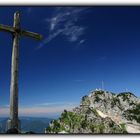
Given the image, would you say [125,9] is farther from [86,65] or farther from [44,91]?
[44,91]

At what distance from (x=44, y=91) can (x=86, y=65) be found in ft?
2.22

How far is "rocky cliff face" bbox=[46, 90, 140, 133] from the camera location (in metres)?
4.35

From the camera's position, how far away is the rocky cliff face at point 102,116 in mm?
4352

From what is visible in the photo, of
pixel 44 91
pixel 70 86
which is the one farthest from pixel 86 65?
pixel 44 91

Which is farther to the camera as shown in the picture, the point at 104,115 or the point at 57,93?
the point at 104,115

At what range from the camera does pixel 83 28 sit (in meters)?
4.44

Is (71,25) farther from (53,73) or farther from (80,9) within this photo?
(53,73)

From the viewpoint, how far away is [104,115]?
188 inches

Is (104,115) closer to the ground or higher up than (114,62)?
closer to the ground

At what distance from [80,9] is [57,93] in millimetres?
1184

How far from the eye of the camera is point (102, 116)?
467 cm

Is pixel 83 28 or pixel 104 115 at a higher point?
pixel 83 28

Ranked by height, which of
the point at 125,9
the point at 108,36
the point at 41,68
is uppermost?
the point at 125,9

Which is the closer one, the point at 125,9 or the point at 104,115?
the point at 125,9
